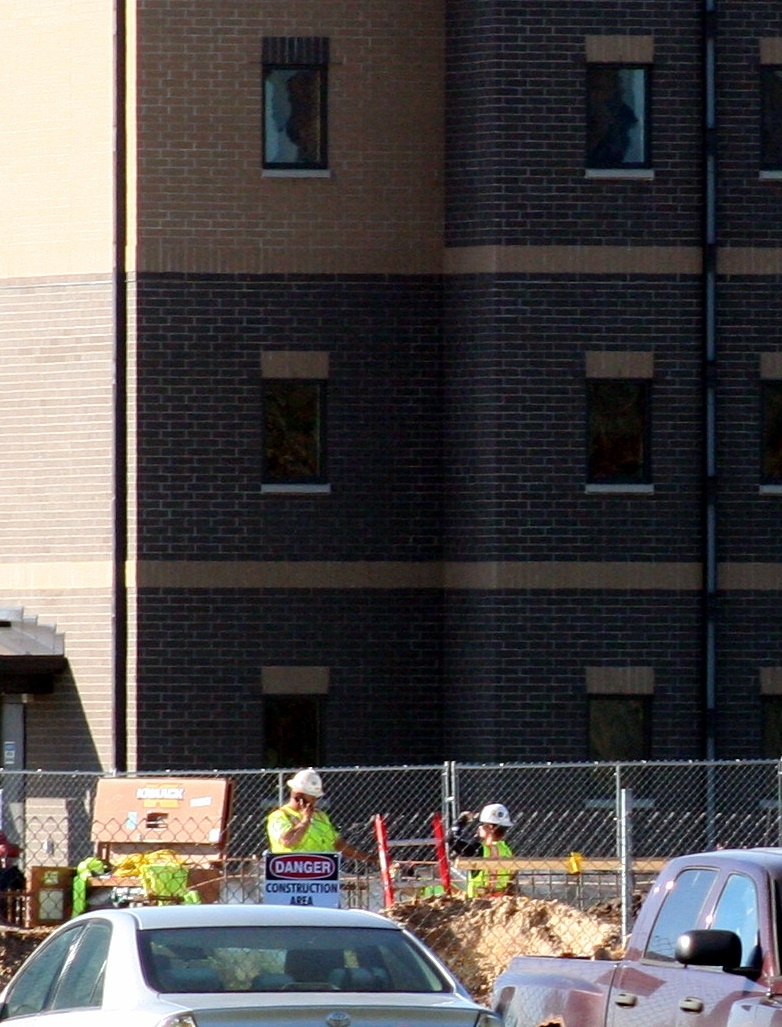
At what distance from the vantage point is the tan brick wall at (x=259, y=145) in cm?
2605

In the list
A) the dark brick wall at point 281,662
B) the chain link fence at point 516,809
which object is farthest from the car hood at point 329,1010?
the dark brick wall at point 281,662

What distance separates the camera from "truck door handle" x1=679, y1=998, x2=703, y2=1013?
9.27m

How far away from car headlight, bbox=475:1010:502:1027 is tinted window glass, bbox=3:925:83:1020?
73.6 inches

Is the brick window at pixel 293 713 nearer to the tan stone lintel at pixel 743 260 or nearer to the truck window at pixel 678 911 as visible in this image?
the tan stone lintel at pixel 743 260

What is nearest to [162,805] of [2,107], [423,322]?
[423,322]

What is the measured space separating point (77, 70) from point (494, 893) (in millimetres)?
12675

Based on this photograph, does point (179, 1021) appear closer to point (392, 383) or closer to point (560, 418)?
point (560, 418)

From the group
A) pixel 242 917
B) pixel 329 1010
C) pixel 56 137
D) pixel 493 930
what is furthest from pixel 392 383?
pixel 329 1010

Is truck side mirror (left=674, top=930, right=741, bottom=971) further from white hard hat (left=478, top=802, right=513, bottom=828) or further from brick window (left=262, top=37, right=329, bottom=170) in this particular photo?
brick window (left=262, top=37, right=329, bottom=170)

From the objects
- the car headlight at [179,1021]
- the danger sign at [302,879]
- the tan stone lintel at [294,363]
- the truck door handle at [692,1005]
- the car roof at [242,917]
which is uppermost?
the tan stone lintel at [294,363]

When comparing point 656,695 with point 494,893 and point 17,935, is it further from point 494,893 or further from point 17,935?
point 17,935

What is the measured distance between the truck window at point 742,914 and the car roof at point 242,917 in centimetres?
130

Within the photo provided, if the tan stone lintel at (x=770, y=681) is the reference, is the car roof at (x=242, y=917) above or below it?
above

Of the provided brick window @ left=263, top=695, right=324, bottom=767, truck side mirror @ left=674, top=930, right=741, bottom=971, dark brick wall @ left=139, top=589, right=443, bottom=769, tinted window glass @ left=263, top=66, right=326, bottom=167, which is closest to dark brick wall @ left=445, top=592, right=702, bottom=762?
dark brick wall @ left=139, top=589, right=443, bottom=769
